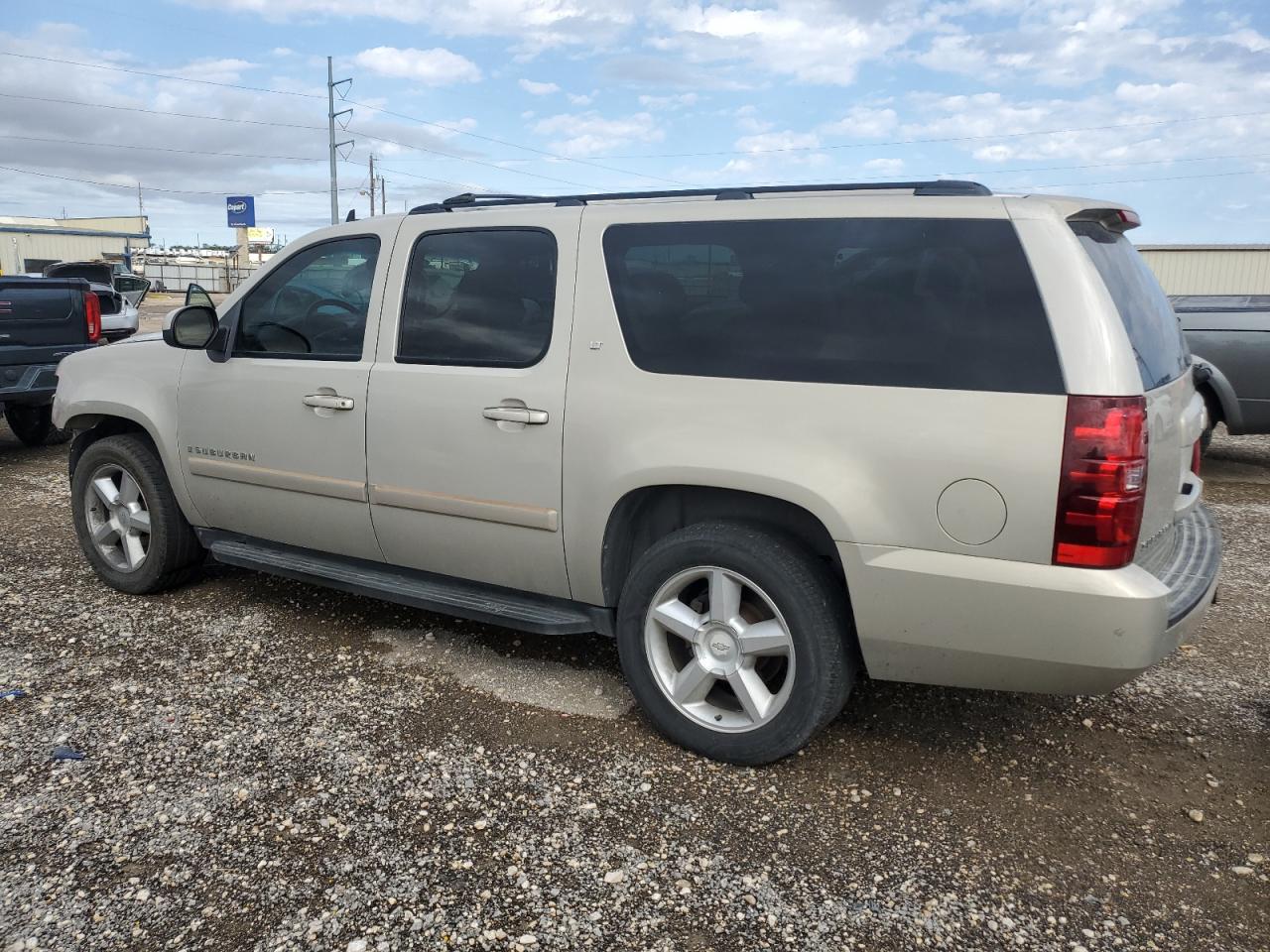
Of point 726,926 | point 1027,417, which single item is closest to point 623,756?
point 726,926

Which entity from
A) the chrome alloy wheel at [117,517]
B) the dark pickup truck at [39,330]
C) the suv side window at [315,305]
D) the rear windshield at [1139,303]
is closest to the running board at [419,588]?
the chrome alloy wheel at [117,517]

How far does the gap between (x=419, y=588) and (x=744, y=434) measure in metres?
1.60

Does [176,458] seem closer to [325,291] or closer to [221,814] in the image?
[325,291]

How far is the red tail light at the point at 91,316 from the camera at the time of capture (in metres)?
8.63

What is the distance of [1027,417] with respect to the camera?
8.71 feet

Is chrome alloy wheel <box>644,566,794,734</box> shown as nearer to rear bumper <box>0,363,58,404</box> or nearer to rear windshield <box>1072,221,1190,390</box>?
rear windshield <box>1072,221,1190,390</box>

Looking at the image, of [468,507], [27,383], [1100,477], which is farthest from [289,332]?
[27,383]

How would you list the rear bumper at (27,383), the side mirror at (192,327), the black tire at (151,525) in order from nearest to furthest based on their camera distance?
1. the side mirror at (192,327)
2. the black tire at (151,525)
3. the rear bumper at (27,383)

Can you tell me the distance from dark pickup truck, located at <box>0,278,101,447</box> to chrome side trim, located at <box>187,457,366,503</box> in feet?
14.1

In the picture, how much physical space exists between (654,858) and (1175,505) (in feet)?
6.55

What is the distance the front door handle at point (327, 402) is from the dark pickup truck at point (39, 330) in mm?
4960

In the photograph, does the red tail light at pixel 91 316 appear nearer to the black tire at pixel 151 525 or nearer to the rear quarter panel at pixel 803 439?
the black tire at pixel 151 525

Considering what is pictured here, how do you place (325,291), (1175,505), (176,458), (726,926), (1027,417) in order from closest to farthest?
1. (726,926)
2. (1027,417)
3. (1175,505)
4. (325,291)
5. (176,458)

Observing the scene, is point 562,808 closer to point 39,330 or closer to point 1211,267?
point 39,330
